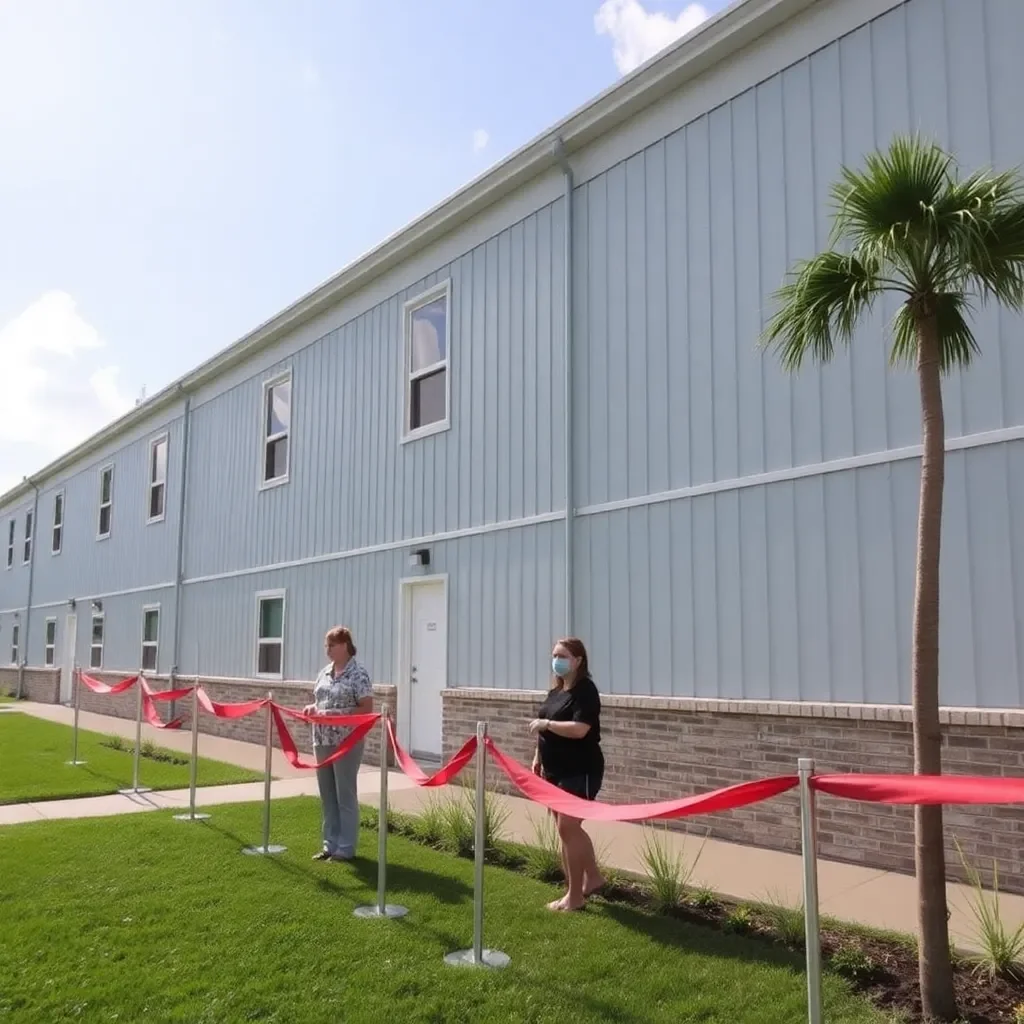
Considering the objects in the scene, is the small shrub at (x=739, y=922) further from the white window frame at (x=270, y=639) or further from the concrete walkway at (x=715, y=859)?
the white window frame at (x=270, y=639)

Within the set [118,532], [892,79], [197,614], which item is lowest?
[197,614]

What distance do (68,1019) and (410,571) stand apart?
861cm

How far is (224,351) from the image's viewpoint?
18.2m

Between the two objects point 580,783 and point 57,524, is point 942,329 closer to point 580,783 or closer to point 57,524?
point 580,783

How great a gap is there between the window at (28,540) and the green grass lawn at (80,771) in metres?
16.9

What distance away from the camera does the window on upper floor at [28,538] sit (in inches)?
1233

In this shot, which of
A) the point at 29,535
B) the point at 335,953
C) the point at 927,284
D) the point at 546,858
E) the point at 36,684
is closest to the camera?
the point at 927,284

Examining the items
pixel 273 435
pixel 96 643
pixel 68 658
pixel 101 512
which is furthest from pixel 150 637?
pixel 273 435

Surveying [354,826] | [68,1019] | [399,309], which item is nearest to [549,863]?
[354,826]

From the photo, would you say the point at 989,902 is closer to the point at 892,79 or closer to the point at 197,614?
the point at 892,79

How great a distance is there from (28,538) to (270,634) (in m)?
19.4

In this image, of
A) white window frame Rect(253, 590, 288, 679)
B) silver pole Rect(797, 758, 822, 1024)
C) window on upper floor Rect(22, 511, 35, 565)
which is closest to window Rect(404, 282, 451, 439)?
white window frame Rect(253, 590, 288, 679)

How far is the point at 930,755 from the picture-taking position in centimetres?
427

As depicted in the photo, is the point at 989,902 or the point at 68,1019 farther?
the point at 989,902
